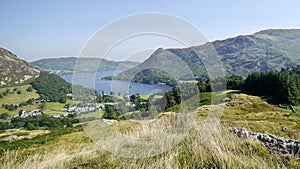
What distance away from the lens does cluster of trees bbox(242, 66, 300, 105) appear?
265 ft

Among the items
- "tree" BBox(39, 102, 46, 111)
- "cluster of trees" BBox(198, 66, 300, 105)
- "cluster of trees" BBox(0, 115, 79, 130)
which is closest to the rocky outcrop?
"cluster of trees" BBox(198, 66, 300, 105)

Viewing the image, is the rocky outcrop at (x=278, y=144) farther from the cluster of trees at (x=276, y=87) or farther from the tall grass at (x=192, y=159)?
the cluster of trees at (x=276, y=87)

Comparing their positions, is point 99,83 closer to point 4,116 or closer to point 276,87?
point 276,87

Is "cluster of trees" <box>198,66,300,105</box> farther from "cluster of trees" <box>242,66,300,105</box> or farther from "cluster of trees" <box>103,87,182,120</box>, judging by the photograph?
"cluster of trees" <box>103,87,182,120</box>

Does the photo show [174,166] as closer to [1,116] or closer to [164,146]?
[164,146]

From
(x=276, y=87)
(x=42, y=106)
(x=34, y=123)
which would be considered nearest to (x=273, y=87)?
(x=276, y=87)

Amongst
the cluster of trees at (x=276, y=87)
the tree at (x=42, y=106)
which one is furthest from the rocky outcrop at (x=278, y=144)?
the tree at (x=42, y=106)

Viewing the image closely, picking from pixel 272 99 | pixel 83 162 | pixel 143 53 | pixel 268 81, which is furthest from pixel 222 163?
pixel 268 81

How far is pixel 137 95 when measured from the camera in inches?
574

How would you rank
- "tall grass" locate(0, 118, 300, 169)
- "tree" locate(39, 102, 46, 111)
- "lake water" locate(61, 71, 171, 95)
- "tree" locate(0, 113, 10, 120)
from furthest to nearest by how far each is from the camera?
"tree" locate(39, 102, 46, 111)
"tree" locate(0, 113, 10, 120)
"lake water" locate(61, 71, 171, 95)
"tall grass" locate(0, 118, 300, 169)

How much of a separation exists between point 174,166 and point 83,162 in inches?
69.0

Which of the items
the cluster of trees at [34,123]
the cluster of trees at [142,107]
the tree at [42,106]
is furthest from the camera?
the tree at [42,106]

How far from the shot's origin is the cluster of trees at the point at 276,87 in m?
80.8

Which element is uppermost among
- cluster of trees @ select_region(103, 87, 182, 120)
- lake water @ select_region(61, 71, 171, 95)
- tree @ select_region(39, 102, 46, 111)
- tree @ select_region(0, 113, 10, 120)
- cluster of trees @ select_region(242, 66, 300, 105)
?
lake water @ select_region(61, 71, 171, 95)
